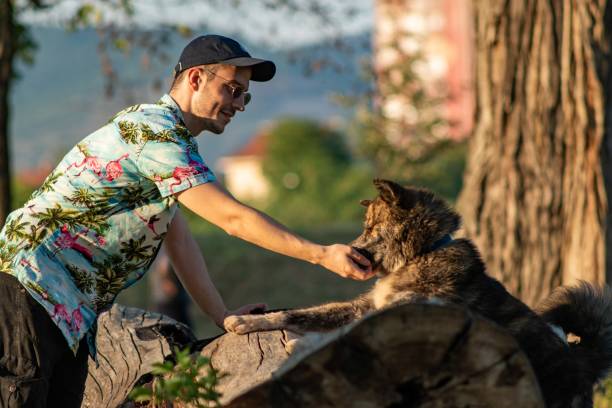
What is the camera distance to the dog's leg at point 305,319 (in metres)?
5.28

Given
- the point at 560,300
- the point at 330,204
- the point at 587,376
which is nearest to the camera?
the point at 587,376

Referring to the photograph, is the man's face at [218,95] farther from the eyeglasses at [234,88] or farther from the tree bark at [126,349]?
the tree bark at [126,349]

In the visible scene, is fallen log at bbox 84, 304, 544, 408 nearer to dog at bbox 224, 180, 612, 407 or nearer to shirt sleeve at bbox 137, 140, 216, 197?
shirt sleeve at bbox 137, 140, 216, 197

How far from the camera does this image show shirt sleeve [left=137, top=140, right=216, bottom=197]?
182 inches

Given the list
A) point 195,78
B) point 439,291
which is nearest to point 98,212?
point 195,78

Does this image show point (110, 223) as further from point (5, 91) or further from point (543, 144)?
point (5, 91)

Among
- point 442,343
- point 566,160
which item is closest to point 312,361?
point 442,343

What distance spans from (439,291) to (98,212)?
1.82 metres

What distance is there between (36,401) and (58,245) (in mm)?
721

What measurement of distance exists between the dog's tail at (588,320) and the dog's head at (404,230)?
737 mm

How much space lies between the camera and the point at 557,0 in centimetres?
882

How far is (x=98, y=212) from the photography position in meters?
4.88

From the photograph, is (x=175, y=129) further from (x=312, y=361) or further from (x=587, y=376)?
(x=587, y=376)

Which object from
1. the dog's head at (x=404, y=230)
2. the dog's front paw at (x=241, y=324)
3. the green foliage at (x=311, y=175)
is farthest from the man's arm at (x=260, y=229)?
the green foliage at (x=311, y=175)
